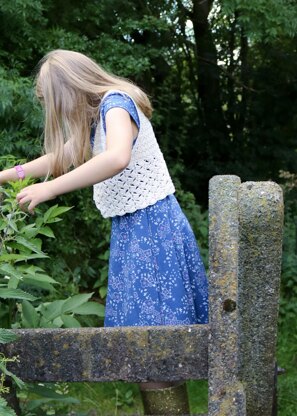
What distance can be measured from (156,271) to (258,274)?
3.05ft

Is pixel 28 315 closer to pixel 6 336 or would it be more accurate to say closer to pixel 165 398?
pixel 165 398

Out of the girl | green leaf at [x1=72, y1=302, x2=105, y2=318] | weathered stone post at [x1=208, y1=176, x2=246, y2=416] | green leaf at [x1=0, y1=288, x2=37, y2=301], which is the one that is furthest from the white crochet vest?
weathered stone post at [x1=208, y1=176, x2=246, y2=416]

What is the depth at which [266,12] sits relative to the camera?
5.97 meters

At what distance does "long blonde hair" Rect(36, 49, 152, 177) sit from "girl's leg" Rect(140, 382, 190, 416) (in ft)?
2.69

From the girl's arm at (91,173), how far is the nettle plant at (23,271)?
5 cm

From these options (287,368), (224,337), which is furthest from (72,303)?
(287,368)

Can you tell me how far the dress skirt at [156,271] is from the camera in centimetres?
282

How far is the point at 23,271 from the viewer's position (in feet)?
7.72

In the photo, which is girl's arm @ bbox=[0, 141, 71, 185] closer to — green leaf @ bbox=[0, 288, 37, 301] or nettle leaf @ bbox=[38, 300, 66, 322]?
nettle leaf @ bbox=[38, 300, 66, 322]

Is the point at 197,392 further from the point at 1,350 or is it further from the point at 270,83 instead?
the point at 270,83

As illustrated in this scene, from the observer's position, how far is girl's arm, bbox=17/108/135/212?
224cm

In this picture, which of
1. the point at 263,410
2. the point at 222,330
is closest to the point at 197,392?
the point at 263,410

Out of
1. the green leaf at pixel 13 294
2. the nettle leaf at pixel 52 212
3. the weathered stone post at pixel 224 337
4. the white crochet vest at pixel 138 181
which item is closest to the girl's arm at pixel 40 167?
the white crochet vest at pixel 138 181

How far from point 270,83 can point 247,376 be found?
8.41 m
